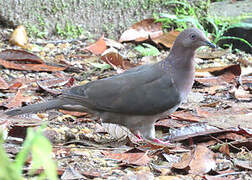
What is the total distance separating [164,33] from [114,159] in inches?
160

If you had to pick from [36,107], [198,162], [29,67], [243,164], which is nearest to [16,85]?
[29,67]

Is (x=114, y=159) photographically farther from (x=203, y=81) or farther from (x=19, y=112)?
(x=203, y=81)

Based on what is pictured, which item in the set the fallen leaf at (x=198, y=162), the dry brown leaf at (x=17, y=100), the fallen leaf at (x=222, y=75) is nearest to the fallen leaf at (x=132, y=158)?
the fallen leaf at (x=198, y=162)

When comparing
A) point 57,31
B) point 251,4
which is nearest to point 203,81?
point 57,31

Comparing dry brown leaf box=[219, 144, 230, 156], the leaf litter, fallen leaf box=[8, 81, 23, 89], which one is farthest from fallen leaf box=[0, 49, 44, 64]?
dry brown leaf box=[219, 144, 230, 156]

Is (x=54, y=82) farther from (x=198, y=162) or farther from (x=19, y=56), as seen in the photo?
(x=198, y=162)

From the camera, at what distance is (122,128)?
12.9 ft

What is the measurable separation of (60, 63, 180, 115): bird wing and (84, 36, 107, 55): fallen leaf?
2373mm

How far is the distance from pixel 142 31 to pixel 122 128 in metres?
2.88

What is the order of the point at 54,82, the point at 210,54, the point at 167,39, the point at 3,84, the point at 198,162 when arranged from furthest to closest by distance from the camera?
1. the point at 167,39
2. the point at 210,54
3. the point at 54,82
4. the point at 3,84
5. the point at 198,162

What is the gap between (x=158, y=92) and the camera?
362 centimetres

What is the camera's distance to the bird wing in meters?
3.58

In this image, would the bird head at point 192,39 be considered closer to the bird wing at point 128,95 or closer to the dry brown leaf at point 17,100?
the bird wing at point 128,95

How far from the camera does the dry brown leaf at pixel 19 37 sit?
5.85 meters
